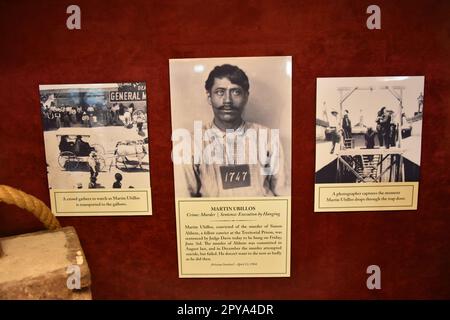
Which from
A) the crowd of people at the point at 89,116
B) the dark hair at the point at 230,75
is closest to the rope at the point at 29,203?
the crowd of people at the point at 89,116

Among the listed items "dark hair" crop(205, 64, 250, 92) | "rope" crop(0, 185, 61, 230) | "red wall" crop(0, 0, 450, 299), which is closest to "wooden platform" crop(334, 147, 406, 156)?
"red wall" crop(0, 0, 450, 299)

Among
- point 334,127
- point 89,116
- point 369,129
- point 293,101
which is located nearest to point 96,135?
point 89,116

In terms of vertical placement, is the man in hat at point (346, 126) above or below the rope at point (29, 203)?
above

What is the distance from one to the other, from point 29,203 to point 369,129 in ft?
4.18

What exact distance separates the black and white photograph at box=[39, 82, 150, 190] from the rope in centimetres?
12

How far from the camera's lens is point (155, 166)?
52.5 inches

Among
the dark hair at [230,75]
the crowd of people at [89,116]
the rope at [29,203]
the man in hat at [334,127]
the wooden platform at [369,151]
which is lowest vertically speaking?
the rope at [29,203]

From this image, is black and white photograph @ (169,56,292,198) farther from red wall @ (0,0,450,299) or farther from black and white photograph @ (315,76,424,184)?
black and white photograph @ (315,76,424,184)

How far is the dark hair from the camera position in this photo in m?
1.27

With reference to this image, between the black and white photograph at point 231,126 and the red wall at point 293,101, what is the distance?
4 centimetres

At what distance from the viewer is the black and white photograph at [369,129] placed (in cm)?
128

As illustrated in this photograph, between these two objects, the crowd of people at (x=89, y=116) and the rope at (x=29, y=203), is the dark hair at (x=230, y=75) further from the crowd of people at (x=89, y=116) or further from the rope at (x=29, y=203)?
the rope at (x=29, y=203)

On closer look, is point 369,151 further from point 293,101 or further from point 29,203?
point 29,203

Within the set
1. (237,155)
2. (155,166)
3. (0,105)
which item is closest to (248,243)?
(237,155)
